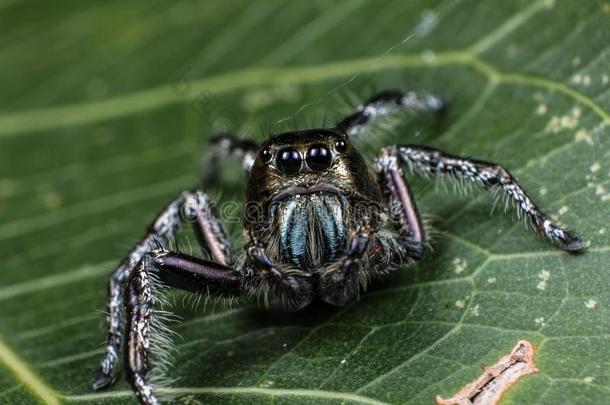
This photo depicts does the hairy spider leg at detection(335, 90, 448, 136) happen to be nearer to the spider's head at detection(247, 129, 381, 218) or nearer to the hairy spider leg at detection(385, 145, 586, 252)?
the hairy spider leg at detection(385, 145, 586, 252)

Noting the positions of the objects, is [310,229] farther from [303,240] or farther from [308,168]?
[308,168]

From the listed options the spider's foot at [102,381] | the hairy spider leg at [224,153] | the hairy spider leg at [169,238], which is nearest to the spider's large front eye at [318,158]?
the hairy spider leg at [169,238]

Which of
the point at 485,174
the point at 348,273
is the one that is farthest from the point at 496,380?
the point at 485,174

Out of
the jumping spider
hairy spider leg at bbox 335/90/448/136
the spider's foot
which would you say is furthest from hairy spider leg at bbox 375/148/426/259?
the spider's foot

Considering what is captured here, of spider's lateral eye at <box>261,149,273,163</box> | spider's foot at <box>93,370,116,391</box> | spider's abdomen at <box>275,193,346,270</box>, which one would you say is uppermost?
spider's lateral eye at <box>261,149,273,163</box>

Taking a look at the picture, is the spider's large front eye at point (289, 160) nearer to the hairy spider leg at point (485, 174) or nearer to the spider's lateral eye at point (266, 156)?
the spider's lateral eye at point (266, 156)

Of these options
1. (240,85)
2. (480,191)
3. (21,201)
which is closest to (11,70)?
(21,201)
